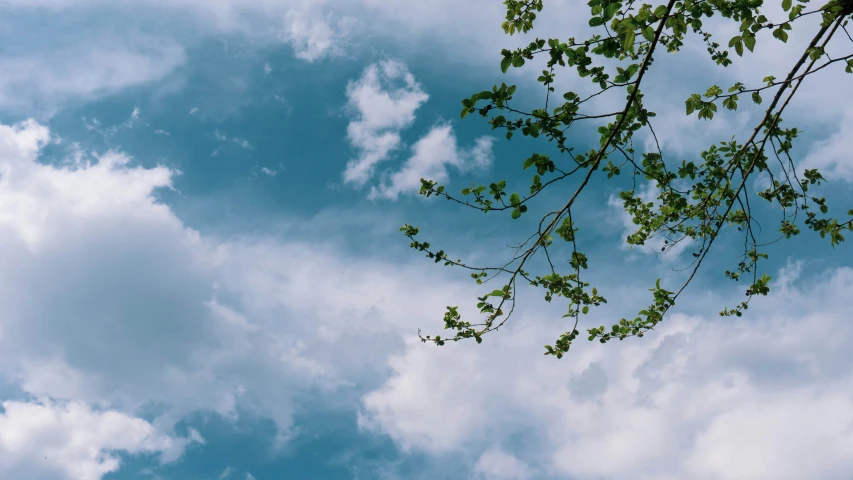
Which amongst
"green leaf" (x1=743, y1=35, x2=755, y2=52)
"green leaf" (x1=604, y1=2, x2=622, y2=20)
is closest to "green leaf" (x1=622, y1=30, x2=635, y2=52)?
"green leaf" (x1=604, y1=2, x2=622, y2=20)

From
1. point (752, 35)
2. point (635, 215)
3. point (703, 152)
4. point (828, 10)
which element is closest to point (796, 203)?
point (703, 152)

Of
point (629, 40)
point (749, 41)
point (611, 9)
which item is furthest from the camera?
point (749, 41)

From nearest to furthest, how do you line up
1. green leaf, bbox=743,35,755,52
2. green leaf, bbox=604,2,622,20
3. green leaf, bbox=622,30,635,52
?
green leaf, bbox=622,30,635,52, green leaf, bbox=604,2,622,20, green leaf, bbox=743,35,755,52

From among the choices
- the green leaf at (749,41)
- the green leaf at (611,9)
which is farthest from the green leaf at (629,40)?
the green leaf at (749,41)

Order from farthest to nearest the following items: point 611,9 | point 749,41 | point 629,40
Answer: point 749,41
point 611,9
point 629,40

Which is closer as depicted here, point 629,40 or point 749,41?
point 629,40

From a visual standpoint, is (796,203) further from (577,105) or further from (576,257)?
(577,105)

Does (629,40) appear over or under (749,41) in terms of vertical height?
under

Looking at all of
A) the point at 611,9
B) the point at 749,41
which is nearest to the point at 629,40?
the point at 611,9

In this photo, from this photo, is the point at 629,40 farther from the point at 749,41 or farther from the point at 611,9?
the point at 749,41

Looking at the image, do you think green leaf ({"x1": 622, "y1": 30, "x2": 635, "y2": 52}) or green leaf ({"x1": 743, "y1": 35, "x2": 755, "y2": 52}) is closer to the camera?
green leaf ({"x1": 622, "y1": 30, "x2": 635, "y2": 52})

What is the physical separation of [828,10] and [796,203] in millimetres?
3456

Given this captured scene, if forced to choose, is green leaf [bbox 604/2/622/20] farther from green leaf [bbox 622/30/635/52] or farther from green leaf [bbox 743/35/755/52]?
green leaf [bbox 743/35/755/52]

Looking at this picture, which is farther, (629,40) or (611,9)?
(611,9)
